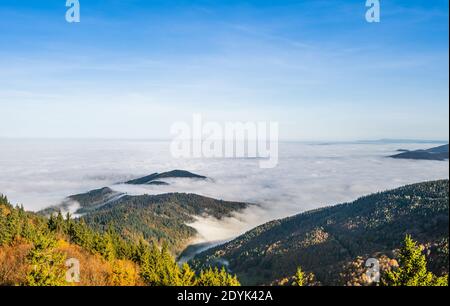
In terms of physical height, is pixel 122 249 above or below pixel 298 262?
above

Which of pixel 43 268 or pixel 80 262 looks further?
pixel 80 262

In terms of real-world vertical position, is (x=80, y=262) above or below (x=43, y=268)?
below

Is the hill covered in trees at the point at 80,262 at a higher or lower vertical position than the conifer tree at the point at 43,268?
lower

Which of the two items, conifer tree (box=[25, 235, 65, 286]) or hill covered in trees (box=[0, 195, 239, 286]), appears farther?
hill covered in trees (box=[0, 195, 239, 286])

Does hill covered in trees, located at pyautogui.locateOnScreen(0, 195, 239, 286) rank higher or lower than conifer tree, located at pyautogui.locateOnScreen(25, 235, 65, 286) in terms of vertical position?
lower

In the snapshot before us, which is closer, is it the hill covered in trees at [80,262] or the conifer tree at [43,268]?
the conifer tree at [43,268]
